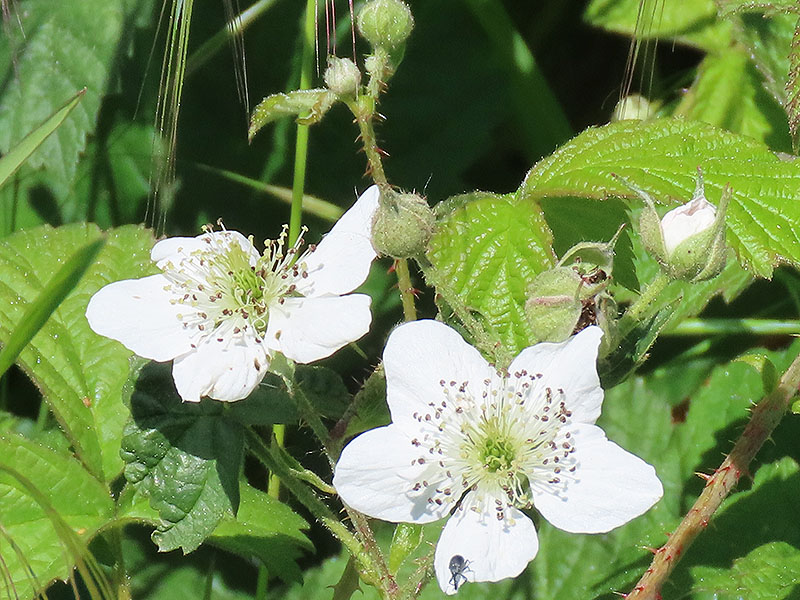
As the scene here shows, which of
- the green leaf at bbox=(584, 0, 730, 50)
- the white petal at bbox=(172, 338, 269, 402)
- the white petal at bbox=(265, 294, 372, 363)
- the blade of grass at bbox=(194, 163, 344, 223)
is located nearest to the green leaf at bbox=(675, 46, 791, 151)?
the green leaf at bbox=(584, 0, 730, 50)

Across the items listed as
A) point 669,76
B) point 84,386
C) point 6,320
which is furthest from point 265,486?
point 669,76

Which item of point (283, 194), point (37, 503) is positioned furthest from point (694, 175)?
point (37, 503)

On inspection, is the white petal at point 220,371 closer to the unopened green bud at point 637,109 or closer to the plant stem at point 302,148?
the plant stem at point 302,148

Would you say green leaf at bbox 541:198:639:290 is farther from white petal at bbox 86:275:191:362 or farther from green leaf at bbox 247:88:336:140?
white petal at bbox 86:275:191:362

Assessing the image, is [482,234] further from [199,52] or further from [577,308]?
[199,52]

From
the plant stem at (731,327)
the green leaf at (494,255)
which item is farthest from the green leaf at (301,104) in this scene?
the plant stem at (731,327)

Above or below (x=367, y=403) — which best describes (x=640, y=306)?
above

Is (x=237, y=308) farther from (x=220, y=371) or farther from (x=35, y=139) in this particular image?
(x=35, y=139)
